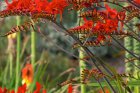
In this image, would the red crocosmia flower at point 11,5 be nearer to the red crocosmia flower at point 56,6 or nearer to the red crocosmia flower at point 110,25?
the red crocosmia flower at point 56,6

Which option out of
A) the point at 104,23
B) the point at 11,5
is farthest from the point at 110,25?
the point at 11,5

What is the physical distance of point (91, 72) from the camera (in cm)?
178

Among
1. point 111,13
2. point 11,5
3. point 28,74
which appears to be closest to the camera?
point 11,5

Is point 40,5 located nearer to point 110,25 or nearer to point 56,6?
point 56,6

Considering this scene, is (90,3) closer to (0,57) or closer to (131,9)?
(131,9)

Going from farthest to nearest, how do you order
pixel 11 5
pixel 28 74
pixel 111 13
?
pixel 28 74 < pixel 111 13 < pixel 11 5

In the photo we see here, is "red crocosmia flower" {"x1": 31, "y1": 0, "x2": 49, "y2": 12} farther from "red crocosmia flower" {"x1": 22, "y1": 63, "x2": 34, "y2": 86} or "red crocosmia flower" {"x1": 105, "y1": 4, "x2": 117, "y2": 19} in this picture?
"red crocosmia flower" {"x1": 22, "y1": 63, "x2": 34, "y2": 86}

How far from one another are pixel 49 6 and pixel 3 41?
7.89 meters

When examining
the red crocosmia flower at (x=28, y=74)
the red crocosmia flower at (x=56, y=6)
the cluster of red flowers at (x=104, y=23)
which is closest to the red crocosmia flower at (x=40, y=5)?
the red crocosmia flower at (x=56, y=6)

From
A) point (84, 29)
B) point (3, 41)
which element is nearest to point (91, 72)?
point (84, 29)

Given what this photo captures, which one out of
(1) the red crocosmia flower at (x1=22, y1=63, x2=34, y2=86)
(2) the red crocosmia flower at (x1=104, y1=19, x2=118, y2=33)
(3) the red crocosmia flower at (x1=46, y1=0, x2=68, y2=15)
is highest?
(3) the red crocosmia flower at (x1=46, y1=0, x2=68, y2=15)

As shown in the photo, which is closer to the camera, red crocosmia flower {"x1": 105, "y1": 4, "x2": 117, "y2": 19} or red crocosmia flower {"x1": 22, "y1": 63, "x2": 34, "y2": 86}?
red crocosmia flower {"x1": 105, "y1": 4, "x2": 117, "y2": 19}

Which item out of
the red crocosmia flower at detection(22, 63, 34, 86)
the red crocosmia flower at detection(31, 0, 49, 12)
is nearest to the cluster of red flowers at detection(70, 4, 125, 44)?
the red crocosmia flower at detection(31, 0, 49, 12)

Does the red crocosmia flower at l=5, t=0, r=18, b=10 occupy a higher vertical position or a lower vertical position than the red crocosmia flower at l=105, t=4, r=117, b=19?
higher
